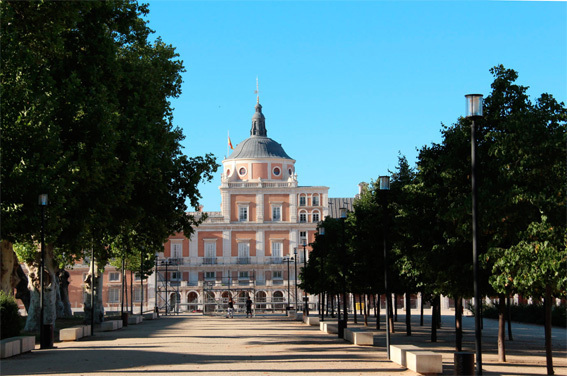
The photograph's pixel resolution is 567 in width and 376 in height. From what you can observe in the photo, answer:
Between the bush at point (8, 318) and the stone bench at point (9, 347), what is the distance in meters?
1.78

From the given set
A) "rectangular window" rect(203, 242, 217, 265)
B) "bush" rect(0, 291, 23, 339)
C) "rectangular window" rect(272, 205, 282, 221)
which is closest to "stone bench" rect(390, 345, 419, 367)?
"bush" rect(0, 291, 23, 339)

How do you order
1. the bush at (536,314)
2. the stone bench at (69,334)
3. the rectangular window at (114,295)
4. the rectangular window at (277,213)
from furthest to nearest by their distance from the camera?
the rectangular window at (277,213), the rectangular window at (114,295), the bush at (536,314), the stone bench at (69,334)

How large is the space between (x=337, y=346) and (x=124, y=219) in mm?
9104

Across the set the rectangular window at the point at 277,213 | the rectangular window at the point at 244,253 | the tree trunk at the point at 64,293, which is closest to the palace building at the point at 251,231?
the rectangular window at the point at 277,213

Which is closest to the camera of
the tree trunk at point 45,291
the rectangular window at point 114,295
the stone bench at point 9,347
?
the stone bench at point 9,347

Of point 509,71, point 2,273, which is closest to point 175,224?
point 2,273

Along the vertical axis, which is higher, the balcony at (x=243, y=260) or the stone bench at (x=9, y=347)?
the balcony at (x=243, y=260)

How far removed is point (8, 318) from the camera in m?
25.2

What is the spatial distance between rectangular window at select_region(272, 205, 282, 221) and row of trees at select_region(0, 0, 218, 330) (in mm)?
75185

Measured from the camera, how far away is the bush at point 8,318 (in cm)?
2505

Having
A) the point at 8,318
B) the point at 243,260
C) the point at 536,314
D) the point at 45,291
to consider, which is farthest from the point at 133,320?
the point at 243,260

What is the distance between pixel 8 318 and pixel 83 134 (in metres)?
6.06

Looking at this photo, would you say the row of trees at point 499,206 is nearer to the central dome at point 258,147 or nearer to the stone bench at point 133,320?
the stone bench at point 133,320

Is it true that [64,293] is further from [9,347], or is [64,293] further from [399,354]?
[399,354]
